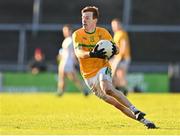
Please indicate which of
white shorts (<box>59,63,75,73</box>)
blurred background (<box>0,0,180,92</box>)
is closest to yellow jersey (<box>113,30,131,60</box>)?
white shorts (<box>59,63,75,73</box>)

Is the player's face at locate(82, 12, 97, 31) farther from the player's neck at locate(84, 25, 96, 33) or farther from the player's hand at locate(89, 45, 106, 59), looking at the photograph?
the player's hand at locate(89, 45, 106, 59)

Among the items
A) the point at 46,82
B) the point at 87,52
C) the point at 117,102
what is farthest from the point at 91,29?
the point at 46,82

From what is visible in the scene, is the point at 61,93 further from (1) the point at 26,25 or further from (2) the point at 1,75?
(1) the point at 26,25

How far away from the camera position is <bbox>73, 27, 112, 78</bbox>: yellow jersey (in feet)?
39.0

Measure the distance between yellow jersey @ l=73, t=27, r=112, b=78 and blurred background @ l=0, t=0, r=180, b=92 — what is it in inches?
982

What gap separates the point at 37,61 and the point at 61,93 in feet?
34.8

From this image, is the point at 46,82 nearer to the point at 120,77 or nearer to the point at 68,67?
the point at 68,67

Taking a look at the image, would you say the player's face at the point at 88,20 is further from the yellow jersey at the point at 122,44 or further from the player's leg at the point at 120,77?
the player's leg at the point at 120,77

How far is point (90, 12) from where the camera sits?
11.8 meters

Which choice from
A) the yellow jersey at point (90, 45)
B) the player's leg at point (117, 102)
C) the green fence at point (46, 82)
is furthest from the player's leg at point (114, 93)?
the green fence at point (46, 82)

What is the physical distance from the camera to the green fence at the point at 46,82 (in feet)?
104

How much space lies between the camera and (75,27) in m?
42.1

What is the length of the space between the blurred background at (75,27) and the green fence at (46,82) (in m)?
4.96

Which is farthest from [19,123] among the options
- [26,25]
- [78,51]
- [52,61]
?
[26,25]
